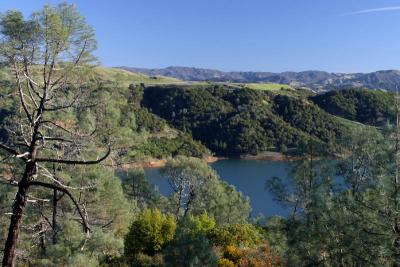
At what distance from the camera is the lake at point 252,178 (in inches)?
2613

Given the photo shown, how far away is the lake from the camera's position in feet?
218

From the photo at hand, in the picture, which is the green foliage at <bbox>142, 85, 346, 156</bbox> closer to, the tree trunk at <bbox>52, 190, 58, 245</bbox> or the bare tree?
the tree trunk at <bbox>52, 190, 58, 245</bbox>

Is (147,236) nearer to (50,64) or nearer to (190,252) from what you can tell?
(190,252)

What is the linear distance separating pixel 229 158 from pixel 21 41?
409 feet

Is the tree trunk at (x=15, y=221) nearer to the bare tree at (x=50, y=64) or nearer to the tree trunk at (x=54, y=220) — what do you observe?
the bare tree at (x=50, y=64)

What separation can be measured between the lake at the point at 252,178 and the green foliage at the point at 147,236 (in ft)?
97.7

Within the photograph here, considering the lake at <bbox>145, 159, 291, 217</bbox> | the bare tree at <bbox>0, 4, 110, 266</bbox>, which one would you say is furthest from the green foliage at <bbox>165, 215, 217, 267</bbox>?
the lake at <bbox>145, 159, 291, 217</bbox>

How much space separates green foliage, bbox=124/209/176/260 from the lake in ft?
97.7

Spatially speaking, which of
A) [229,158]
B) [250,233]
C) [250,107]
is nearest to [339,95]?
[250,107]

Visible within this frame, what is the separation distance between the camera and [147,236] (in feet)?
82.6

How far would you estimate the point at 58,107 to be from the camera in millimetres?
7914

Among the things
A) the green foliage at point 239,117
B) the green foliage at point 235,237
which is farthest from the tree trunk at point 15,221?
the green foliage at point 239,117

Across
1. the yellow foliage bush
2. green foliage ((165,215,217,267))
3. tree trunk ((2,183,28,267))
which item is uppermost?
tree trunk ((2,183,28,267))

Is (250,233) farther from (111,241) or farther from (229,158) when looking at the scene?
(229,158)
